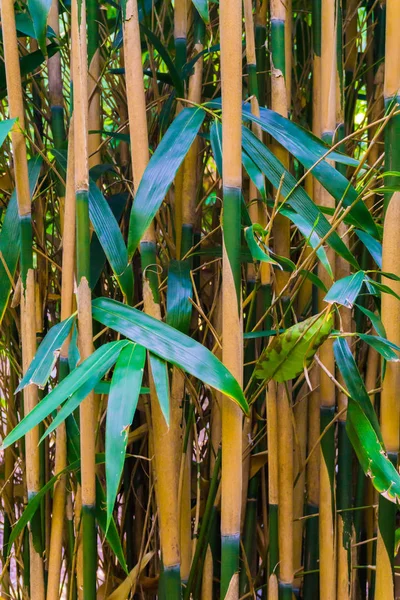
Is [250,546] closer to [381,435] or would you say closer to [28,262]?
[381,435]

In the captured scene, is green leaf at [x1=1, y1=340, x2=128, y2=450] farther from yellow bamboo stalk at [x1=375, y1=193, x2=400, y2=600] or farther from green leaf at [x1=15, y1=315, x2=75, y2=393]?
yellow bamboo stalk at [x1=375, y1=193, x2=400, y2=600]

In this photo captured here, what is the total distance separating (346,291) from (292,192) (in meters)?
0.12

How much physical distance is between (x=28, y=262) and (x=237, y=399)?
33cm

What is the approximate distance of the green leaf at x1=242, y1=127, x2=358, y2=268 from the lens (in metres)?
0.69

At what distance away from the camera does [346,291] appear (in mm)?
663

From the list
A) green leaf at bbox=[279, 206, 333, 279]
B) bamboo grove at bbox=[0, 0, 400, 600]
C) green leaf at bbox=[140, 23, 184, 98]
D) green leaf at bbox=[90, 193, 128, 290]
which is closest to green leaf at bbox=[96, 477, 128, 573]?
bamboo grove at bbox=[0, 0, 400, 600]

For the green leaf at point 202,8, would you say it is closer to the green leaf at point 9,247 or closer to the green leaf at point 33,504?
the green leaf at point 9,247

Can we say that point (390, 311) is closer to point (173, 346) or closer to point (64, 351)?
point (173, 346)

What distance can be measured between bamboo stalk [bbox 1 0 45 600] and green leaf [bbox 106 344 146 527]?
0.73 ft

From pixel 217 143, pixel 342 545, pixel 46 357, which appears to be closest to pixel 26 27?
pixel 217 143

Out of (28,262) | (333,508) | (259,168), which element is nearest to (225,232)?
(259,168)

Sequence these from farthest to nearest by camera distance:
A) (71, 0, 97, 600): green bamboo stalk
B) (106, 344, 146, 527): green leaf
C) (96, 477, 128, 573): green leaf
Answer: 1. (96, 477, 128, 573): green leaf
2. (71, 0, 97, 600): green bamboo stalk
3. (106, 344, 146, 527): green leaf

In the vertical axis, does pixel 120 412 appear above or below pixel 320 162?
below

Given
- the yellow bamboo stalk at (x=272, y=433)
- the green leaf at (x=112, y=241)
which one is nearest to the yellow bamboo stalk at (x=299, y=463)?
Result: the yellow bamboo stalk at (x=272, y=433)
